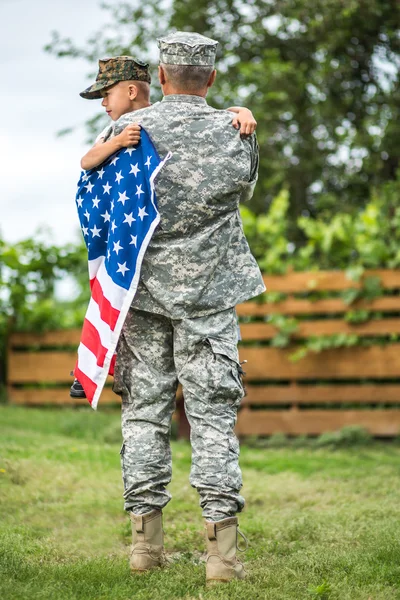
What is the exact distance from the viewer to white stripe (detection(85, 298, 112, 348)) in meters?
3.29

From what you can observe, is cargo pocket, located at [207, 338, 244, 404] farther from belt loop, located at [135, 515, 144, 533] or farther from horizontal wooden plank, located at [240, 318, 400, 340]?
horizontal wooden plank, located at [240, 318, 400, 340]

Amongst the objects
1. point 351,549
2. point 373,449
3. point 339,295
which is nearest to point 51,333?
point 339,295

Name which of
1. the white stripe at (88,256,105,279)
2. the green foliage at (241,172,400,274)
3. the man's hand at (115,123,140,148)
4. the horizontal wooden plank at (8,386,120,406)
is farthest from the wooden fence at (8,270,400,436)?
the man's hand at (115,123,140,148)

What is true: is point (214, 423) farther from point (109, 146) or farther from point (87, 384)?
point (109, 146)

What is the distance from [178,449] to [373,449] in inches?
67.6

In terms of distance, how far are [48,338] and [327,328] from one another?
315 cm

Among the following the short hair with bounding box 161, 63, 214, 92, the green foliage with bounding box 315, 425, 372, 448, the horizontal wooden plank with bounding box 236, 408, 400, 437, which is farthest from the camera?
the horizontal wooden plank with bounding box 236, 408, 400, 437

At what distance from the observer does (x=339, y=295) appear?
7832 millimetres

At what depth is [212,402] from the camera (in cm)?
322

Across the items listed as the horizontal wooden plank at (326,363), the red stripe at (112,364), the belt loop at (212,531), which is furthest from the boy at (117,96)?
the horizontal wooden plank at (326,363)

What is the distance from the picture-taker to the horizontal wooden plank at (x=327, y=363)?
7477 millimetres

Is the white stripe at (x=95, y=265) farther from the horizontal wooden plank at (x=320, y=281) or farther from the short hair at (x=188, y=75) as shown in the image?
the horizontal wooden plank at (x=320, y=281)

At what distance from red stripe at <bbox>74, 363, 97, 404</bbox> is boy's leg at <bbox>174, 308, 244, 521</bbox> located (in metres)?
0.35

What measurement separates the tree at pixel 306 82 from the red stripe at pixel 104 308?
288 inches
